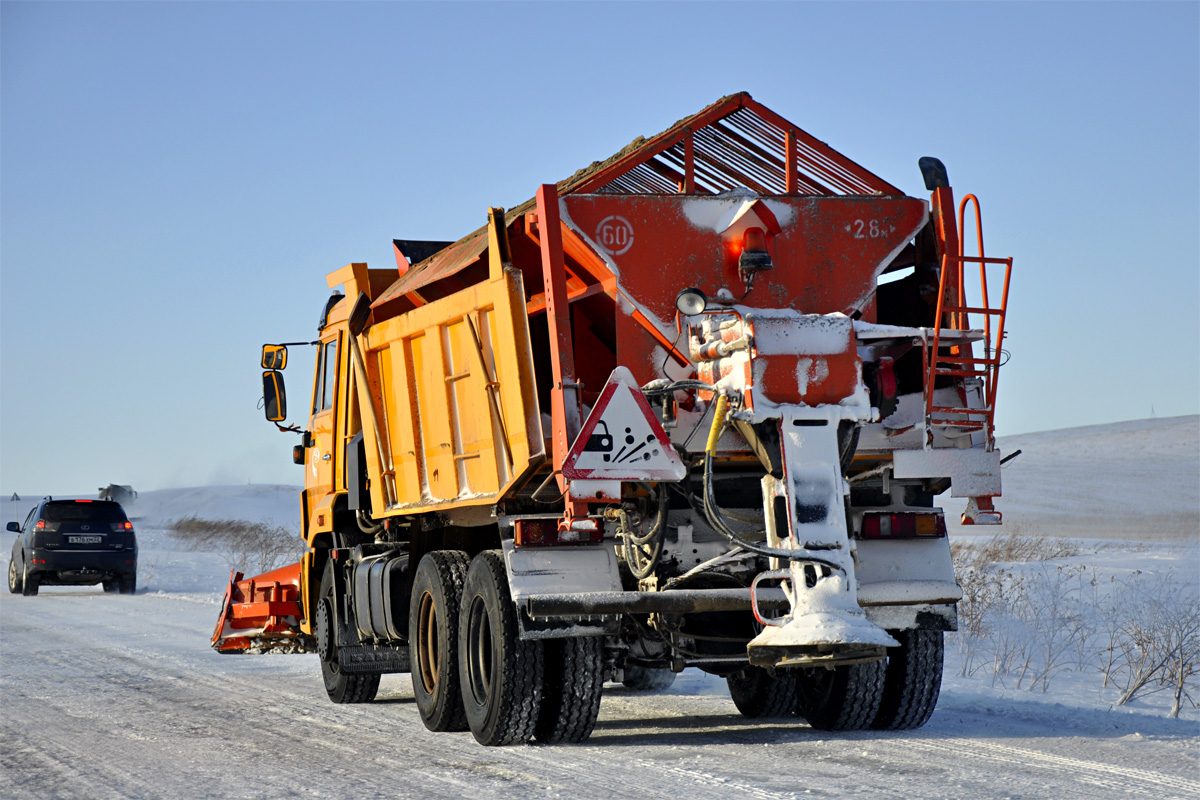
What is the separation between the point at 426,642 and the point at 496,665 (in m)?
1.46

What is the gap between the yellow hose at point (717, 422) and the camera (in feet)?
22.1

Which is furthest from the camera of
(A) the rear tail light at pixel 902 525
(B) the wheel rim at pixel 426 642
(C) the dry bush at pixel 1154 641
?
(C) the dry bush at pixel 1154 641

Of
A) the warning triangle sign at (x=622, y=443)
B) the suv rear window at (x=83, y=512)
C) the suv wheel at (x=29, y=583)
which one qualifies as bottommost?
the suv wheel at (x=29, y=583)

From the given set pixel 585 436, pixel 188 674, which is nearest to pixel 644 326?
pixel 585 436

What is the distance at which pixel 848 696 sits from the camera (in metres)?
7.73

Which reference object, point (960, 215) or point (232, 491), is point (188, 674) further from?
point (232, 491)

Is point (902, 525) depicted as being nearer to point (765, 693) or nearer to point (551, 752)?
point (765, 693)

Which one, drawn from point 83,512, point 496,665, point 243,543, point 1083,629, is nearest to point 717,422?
point 496,665

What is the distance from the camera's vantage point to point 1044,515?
4075 centimetres

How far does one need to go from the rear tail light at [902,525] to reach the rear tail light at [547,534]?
1.46 meters

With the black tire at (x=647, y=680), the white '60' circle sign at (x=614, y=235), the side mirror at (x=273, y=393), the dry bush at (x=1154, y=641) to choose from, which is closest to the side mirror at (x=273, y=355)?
the side mirror at (x=273, y=393)

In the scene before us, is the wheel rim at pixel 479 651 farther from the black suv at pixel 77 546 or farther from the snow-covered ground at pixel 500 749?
the black suv at pixel 77 546

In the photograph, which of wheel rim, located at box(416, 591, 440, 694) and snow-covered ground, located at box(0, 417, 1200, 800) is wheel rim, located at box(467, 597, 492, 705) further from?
wheel rim, located at box(416, 591, 440, 694)

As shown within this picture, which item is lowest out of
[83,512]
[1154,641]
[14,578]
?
[1154,641]
